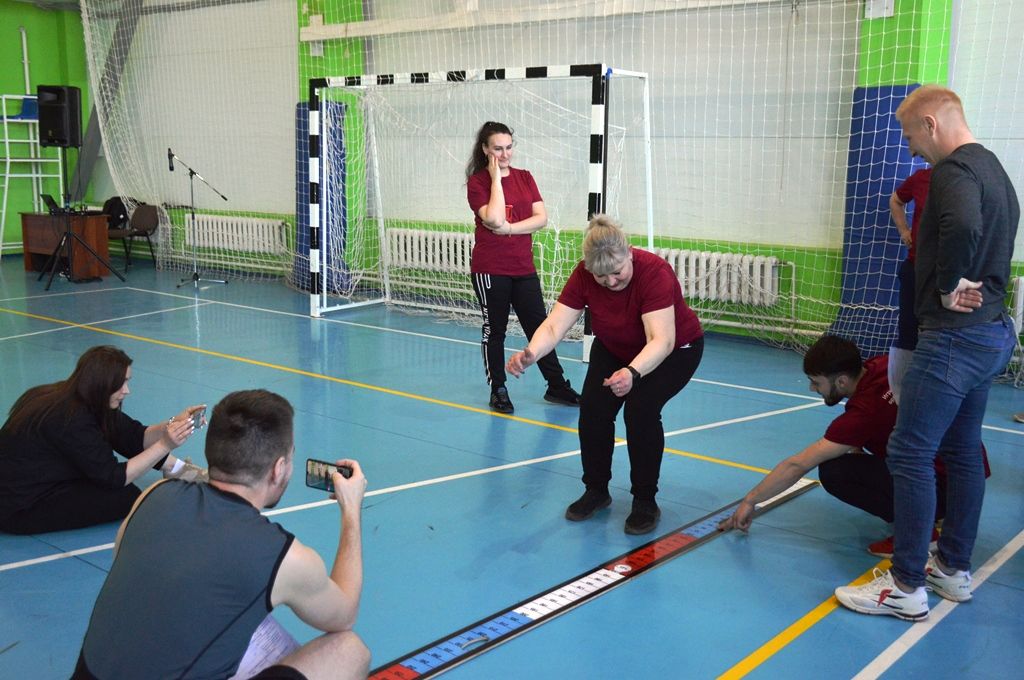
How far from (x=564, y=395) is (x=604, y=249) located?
2.63 metres

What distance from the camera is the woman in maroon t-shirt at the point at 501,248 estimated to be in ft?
19.5

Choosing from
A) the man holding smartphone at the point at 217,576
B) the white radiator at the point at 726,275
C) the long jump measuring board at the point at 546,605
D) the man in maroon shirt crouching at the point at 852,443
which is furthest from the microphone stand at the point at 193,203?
the man holding smartphone at the point at 217,576

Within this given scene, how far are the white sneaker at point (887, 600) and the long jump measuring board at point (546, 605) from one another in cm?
73

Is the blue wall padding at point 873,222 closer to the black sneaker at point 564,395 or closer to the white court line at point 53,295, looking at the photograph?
the black sneaker at point 564,395

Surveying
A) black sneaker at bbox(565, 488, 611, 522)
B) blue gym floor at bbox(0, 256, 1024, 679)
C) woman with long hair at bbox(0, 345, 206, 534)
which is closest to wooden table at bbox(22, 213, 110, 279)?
blue gym floor at bbox(0, 256, 1024, 679)

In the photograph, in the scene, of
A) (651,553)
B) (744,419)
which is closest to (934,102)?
(651,553)

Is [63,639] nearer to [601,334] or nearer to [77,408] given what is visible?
[77,408]

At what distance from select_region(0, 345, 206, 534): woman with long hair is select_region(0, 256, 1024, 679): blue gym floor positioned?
0.39 ft

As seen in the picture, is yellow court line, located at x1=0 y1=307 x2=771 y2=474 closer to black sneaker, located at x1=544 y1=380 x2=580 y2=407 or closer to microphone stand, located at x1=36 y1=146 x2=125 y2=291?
black sneaker, located at x1=544 y1=380 x2=580 y2=407

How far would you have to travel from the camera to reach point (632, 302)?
12.8ft

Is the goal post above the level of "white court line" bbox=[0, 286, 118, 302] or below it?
above

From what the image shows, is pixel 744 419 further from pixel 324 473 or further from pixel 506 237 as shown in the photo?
pixel 324 473

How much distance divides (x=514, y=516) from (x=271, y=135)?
30.2 feet

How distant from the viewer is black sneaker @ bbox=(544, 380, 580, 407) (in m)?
6.24
